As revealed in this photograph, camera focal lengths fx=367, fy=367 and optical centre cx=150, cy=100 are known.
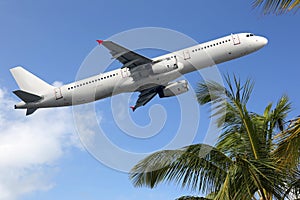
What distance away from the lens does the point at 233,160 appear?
1062 cm

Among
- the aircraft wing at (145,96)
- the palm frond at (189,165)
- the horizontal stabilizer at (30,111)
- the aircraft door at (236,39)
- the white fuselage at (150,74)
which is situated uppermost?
the aircraft door at (236,39)

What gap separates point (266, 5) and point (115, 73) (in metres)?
36.2

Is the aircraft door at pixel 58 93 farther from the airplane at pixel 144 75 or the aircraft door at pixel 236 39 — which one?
the aircraft door at pixel 236 39

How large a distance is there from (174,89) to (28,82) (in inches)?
807

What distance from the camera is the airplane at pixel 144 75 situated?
3856 centimetres

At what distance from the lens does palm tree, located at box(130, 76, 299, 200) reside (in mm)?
9148

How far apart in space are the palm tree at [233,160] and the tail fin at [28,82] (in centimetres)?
3698

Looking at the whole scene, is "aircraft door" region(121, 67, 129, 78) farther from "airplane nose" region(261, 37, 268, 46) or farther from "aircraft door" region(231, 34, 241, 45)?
"airplane nose" region(261, 37, 268, 46)

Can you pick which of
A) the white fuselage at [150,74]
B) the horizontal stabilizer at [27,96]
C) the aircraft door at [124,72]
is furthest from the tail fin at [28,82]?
the aircraft door at [124,72]

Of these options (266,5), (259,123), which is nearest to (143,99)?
(259,123)

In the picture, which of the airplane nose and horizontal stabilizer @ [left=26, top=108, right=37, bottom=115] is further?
horizontal stabilizer @ [left=26, top=108, right=37, bottom=115]

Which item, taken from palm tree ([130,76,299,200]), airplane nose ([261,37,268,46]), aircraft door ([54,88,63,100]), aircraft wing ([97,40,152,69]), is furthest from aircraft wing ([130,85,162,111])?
palm tree ([130,76,299,200])

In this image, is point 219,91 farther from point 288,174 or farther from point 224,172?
point 288,174

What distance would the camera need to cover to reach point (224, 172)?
33.8 ft
